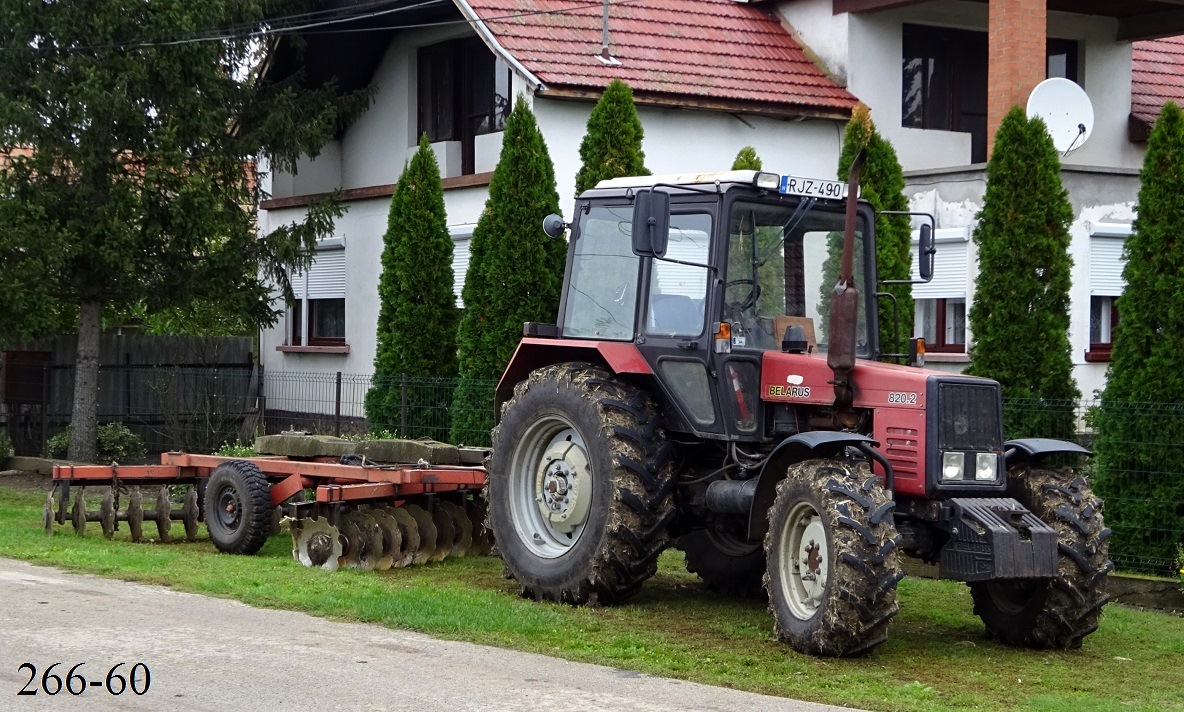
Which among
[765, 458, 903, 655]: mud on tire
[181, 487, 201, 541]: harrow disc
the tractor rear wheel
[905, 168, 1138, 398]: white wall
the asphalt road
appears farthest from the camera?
[905, 168, 1138, 398]: white wall

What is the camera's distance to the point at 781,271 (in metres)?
10.4

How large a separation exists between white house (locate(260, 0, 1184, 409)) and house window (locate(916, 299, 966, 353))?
0.08 feet

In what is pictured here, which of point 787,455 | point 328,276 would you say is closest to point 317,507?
point 787,455

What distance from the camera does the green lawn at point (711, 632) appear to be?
8062 mm

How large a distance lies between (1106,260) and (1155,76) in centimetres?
628

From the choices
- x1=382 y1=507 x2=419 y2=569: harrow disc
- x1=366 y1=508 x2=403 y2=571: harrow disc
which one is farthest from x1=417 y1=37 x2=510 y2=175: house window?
x1=366 y1=508 x2=403 y2=571: harrow disc

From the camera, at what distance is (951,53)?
21.7 m

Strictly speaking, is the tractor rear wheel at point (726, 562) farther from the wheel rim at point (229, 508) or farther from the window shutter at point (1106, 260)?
the window shutter at point (1106, 260)

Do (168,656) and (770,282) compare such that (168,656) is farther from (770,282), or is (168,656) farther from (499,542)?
(770,282)

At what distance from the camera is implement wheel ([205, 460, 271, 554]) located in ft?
41.2

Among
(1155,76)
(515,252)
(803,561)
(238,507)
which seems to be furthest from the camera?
(1155,76)

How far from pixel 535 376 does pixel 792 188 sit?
7.44 ft

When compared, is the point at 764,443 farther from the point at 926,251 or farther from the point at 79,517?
the point at 79,517

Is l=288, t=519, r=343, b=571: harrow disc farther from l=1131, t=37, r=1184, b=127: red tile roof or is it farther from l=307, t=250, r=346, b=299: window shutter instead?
l=1131, t=37, r=1184, b=127: red tile roof
